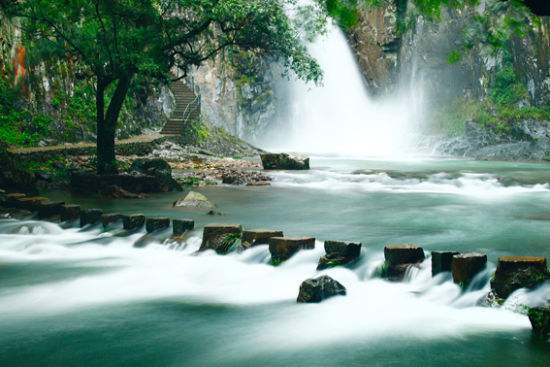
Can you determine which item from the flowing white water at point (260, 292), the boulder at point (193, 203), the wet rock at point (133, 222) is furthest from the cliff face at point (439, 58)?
the flowing white water at point (260, 292)

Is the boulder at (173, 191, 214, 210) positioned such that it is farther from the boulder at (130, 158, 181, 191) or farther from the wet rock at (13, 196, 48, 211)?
the wet rock at (13, 196, 48, 211)

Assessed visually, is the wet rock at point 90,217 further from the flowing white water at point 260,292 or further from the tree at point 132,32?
the tree at point 132,32

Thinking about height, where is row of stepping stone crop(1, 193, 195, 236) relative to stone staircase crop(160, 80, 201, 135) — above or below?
below

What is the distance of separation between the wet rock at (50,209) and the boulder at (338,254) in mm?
5940

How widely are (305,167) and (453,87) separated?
82.0 ft

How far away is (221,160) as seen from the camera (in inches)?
1080

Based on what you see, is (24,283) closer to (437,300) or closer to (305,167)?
(437,300)

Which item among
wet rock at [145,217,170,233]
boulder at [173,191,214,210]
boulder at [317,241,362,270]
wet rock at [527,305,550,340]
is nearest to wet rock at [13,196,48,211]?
boulder at [173,191,214,210]

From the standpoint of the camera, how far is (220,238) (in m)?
9.26

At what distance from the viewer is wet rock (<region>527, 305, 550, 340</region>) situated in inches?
218

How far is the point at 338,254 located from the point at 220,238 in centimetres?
202

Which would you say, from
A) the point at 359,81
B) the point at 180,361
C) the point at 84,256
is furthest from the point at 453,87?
the point at 180,361

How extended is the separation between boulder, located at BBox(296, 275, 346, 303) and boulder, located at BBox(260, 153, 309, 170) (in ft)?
56.9

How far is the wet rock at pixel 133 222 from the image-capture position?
419 inches
